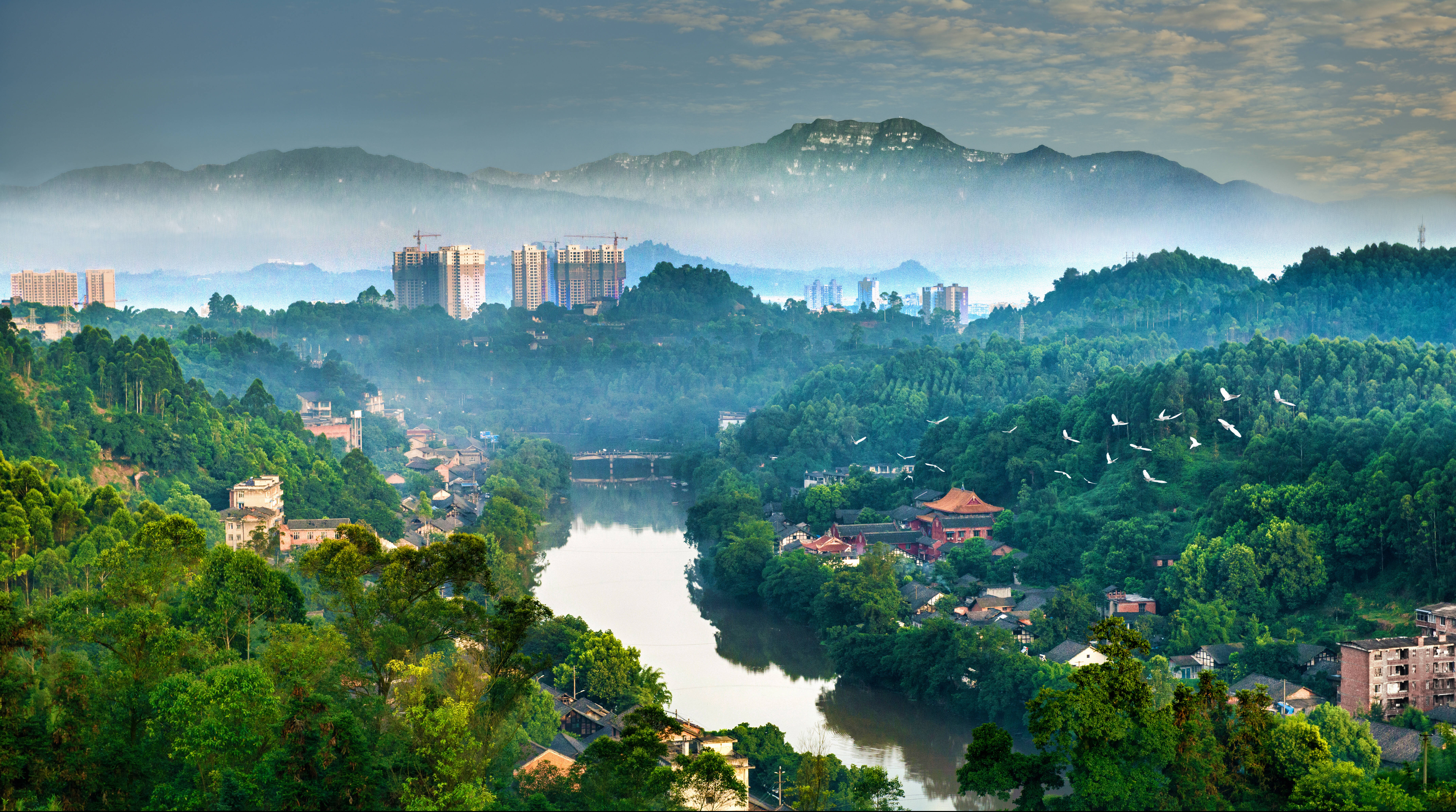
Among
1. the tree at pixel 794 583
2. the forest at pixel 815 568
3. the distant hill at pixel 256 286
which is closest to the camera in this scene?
the forest at pixel 815 568

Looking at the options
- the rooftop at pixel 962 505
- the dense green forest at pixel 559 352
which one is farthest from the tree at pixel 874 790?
the dense green forest at pixel 559 352

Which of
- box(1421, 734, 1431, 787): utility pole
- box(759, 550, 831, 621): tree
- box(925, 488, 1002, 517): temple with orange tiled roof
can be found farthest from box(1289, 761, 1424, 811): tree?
box(925, 488, 1002, 517): temple with orange tiled roof

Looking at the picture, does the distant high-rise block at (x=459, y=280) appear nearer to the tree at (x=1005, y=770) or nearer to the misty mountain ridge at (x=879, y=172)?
the misty mountain ridge at (x=879, y=172)

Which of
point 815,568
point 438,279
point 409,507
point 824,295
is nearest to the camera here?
point 815,568

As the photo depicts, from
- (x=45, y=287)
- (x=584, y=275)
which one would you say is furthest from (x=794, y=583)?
(x=584, y=275)

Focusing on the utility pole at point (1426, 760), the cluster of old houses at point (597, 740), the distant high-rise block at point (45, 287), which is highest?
the distant high-rise block at point (45, 287)

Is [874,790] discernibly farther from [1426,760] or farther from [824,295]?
[824,295]
